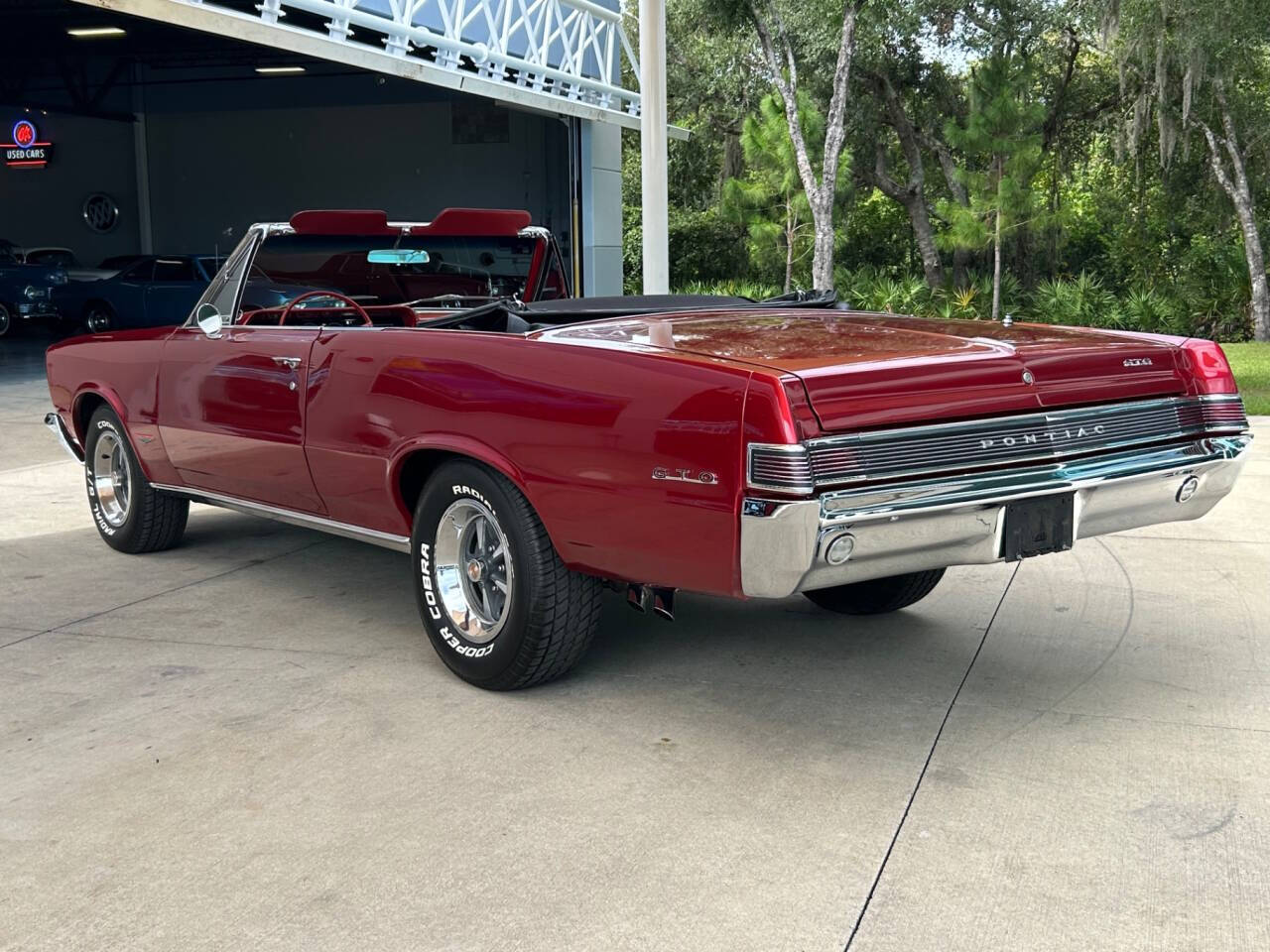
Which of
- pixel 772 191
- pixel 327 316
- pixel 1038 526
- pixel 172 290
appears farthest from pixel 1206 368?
pixel 772 191

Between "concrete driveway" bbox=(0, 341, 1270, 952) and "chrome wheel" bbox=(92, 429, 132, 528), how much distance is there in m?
0.79

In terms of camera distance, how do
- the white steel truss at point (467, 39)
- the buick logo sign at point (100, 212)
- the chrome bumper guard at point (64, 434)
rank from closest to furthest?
1. the chrome bumper guard at point (64, 434)
2. the white steel truss at point (467, 39)
3. the buick logo sign at point (100, 212)

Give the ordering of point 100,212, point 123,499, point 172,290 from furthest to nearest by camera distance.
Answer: point 100,212 → point 172,290 → point 123,499

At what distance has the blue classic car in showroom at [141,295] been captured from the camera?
21812 mm

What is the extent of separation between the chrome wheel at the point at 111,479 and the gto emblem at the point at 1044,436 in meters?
4.40

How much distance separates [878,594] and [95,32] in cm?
2284

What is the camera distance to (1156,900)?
3076 millimetres

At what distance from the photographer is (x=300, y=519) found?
5.46 meters

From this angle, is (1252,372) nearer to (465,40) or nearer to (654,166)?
(654,166)

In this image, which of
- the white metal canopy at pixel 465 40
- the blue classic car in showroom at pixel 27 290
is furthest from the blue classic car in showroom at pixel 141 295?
the white metal canopy at pixel 465 40

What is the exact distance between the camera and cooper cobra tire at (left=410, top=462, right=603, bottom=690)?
14.1 ft

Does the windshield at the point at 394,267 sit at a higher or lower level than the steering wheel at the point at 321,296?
higher

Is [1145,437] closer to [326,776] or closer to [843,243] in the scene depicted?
[326,776]

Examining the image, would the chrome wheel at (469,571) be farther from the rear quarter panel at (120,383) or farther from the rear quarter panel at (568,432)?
the rear quarter panel at (120,383)
